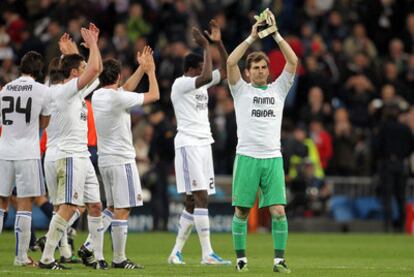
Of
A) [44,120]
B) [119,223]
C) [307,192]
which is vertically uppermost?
[44,120]

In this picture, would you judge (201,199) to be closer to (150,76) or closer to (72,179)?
(150,76)

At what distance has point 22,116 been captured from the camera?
16.0 metres

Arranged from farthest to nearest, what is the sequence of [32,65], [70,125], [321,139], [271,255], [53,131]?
[321,139] → [271,255] → [53,131] → [32,65] → [70,125]

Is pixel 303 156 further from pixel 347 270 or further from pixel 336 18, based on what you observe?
pixel 347 270

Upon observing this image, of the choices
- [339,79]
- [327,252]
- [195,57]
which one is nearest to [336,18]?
[339,79]

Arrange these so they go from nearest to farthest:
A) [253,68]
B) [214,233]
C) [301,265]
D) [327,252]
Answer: [253,68] → [301,265] → [327,252] → [214,233]

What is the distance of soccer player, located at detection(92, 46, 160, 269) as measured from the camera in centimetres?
1631

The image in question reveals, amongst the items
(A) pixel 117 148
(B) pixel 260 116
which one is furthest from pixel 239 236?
(A) pixel 117 148

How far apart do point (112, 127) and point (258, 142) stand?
2.07 m

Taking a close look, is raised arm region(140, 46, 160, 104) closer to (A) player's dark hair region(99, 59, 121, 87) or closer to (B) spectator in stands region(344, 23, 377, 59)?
(A) player's dark hair region(99, 59, 121, 87)

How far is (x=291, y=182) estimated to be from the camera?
28.0 meters

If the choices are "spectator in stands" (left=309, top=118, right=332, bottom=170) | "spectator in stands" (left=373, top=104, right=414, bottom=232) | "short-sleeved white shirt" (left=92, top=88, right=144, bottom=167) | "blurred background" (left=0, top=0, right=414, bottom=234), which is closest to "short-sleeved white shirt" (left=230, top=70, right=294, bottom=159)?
"short-sleeved white shirt" (left=92, top=88, right=144, bottom=167)

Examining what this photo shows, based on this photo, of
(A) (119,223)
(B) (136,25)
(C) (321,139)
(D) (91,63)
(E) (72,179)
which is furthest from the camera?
(B) (136,25)

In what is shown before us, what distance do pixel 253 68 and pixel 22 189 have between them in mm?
3371
